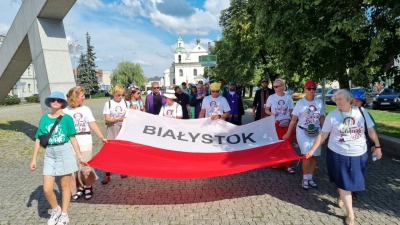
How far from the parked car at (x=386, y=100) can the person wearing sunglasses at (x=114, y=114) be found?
21464mm

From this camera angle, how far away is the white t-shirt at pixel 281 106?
679cm

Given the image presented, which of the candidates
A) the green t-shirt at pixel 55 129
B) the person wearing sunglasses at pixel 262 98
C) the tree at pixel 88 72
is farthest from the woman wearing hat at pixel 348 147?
the tree at pixel 88 72

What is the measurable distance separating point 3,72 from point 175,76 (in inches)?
5069

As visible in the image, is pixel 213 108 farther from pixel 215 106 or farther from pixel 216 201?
pixel 216 201

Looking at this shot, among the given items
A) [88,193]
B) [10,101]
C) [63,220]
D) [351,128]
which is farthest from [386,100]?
[10,101]

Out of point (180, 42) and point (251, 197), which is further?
point (180, 42)

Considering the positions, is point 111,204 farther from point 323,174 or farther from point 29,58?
point 29,58

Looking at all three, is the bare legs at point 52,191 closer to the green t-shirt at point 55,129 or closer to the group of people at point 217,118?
the group of people at point 217,118

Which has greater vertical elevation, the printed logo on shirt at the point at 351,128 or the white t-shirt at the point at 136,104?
the white t-shirt at the point at 136,104

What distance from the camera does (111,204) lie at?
17.5 ft

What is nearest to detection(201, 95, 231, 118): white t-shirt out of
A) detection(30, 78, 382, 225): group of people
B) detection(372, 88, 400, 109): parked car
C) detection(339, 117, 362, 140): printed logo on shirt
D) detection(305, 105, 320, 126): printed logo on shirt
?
detection(30, 78, 382, 225): group of people

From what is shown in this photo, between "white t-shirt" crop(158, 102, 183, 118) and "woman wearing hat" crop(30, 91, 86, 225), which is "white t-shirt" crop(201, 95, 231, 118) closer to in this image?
"white t-shirt" crop(158, 102, 183, 118)

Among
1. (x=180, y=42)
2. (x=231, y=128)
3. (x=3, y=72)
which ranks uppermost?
(x=180, y=42)

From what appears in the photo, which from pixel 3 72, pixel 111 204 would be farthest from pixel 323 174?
pixel 3 72
